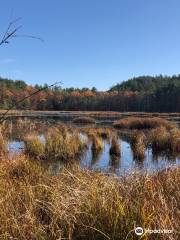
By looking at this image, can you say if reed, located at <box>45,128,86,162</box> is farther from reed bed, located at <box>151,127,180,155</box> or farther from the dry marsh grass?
the dry marsh grass

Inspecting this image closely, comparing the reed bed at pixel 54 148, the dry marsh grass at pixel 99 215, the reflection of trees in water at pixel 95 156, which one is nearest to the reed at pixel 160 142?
the reflection of trees in water at pixel 95 156

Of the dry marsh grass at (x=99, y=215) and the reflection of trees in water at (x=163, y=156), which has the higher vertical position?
the dry marsh grass at (x=99, y=215)

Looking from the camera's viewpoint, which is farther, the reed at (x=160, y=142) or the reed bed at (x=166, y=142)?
the reed at (x=160, y=142)

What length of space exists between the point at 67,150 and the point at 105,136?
8.62 meters

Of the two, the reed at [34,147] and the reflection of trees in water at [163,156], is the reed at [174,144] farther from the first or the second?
the reed at [34,147]

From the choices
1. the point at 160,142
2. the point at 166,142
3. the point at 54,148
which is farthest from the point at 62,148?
the point at 166,142

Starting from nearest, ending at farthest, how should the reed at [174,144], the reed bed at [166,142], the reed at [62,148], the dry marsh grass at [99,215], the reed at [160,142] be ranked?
the dry marsh grass at [99,215] < the reed at [62,148] < the reed at [174,144] < the reed bed at [166,142] < the reed at [160,142]

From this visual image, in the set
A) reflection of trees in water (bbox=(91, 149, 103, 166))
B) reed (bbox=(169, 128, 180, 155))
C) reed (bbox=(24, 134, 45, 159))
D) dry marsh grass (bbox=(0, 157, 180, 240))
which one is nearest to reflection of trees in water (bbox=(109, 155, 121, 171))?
reflection of trees in water (bbox=(91, 149, 103, 166))

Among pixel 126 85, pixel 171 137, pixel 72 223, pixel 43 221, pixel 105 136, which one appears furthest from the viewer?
pixel 126 85

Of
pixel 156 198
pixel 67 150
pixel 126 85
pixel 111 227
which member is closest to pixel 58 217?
pixel 111 227

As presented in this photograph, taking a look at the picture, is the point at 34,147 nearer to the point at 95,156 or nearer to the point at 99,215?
the point at 95,156

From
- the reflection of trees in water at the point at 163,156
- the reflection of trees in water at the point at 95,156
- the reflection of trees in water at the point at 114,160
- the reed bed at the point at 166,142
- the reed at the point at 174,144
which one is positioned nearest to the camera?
the reflection of trees in water at the point at 114,160

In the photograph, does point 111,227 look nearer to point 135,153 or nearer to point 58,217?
point 58,217

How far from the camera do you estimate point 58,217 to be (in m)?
4.40
